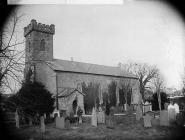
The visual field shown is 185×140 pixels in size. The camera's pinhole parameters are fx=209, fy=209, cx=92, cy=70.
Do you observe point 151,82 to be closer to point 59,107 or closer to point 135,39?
point 59,107

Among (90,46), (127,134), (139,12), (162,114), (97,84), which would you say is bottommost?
(127,134)

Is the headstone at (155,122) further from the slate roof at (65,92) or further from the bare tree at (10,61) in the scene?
the slate roof at (65,92)

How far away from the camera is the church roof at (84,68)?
87.8 ft

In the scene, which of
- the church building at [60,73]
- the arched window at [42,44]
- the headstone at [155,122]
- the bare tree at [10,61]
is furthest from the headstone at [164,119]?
the arched window at [42,44]

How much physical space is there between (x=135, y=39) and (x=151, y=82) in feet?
89.6

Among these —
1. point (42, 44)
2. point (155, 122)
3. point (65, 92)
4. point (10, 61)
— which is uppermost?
point (42, 44)

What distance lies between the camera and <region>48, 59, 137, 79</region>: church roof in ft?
87.8

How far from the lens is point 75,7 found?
12.0 m

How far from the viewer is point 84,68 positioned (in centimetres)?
2955

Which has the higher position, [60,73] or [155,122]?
[60,73]

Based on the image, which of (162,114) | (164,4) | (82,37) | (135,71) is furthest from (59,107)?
(135,71)

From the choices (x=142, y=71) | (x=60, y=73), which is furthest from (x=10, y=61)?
(x=142, y=71)

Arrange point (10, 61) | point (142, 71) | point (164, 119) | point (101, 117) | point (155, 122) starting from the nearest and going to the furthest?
point (10, 61) < point (164, 119) < point (155, 122) < point (101, 117) < point (142, 71)

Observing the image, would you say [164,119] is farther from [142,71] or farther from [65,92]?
[142,71]
